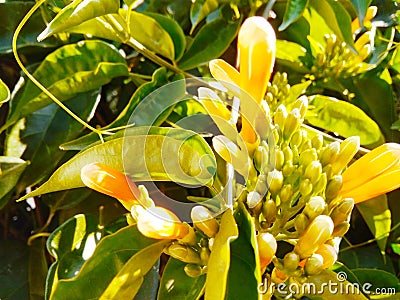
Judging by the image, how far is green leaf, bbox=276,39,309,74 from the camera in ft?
2.82

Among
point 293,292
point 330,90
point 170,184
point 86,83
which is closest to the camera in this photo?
point 293,292

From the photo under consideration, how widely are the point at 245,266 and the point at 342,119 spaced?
14.8 inches

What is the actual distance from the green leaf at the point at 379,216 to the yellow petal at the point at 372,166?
25 cm

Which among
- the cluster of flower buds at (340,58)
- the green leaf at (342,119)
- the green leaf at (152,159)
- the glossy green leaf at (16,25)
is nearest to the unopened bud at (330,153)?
the green leaf at (152,159)

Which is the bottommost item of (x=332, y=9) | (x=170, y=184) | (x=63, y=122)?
(x=170, y=184)

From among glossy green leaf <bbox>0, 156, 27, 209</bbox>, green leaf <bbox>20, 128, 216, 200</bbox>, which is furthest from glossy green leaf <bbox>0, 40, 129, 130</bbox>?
green leaf <bbox>20, 128, 216, 200</bbox>

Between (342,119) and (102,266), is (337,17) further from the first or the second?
(102,266)

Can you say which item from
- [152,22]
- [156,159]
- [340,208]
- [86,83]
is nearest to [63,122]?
[86,83]

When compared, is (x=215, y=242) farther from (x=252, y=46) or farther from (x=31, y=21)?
(x=31, y=21)

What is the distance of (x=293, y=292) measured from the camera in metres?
0.60

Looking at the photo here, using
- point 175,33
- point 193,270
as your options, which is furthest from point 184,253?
point 175,33

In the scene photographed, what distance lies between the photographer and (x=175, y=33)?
78 centimetres

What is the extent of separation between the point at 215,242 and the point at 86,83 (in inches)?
13.3

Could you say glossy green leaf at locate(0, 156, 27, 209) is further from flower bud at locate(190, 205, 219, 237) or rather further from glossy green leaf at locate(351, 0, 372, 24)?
glossy green leaf at locate(351, 0, 372, 24)
